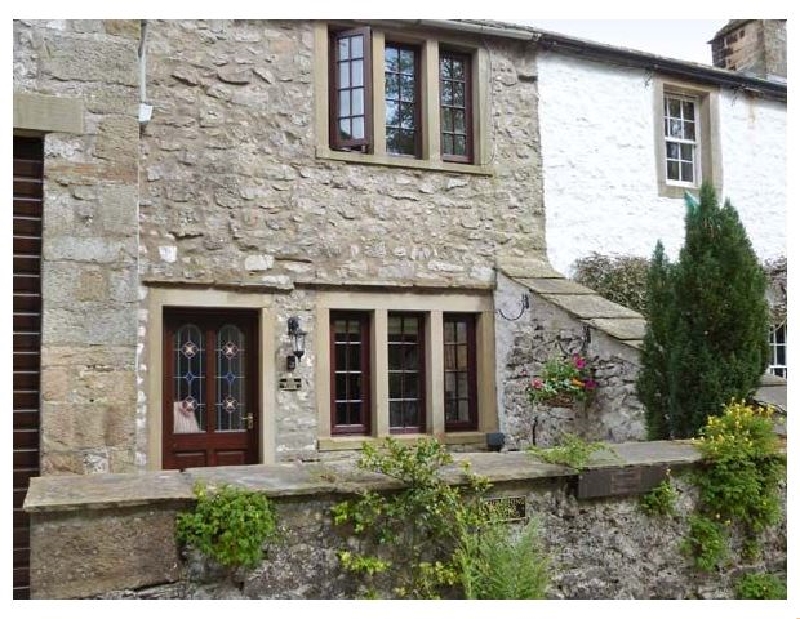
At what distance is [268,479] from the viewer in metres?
4.01

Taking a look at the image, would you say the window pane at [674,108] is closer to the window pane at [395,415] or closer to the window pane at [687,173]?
the window pane at [687,173]

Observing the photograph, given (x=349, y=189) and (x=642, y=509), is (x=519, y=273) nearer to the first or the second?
(x=349, y=189)

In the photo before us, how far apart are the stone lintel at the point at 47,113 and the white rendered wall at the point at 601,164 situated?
18.6 ft

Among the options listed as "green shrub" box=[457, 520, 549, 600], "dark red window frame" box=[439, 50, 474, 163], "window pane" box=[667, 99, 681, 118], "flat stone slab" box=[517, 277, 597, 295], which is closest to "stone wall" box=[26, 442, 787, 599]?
"green shrub" box=[457, 520, 549, 600]

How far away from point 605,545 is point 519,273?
4.46m

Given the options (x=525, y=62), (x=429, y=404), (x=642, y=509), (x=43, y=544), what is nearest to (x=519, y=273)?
(x=429, y=404)

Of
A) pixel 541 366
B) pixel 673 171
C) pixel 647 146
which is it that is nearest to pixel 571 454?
pixel 541 366

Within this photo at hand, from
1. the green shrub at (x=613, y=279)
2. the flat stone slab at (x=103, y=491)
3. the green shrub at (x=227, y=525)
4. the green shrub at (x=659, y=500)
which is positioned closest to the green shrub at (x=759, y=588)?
the green shrub at (x=659, y=500)

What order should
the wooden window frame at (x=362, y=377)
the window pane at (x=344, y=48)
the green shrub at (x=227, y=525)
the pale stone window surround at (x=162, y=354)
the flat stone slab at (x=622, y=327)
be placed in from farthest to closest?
the window pane at (x=344, y=48) → the wooden window frame at (x=362, y=377) → the pale stone window surround at (x=162, y=354) → the flat stone slab at (x=622, y=327) → the green shrub at (x=227, y=525)

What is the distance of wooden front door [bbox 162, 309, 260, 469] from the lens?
7.72m

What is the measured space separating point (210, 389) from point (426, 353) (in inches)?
87.1

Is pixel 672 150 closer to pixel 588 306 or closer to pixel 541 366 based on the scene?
pixel 588 306

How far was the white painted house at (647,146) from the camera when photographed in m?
9.52

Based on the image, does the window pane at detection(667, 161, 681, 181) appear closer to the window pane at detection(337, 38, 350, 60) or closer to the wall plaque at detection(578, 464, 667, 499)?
the window pane at detection(337, 38, 350, 60)
